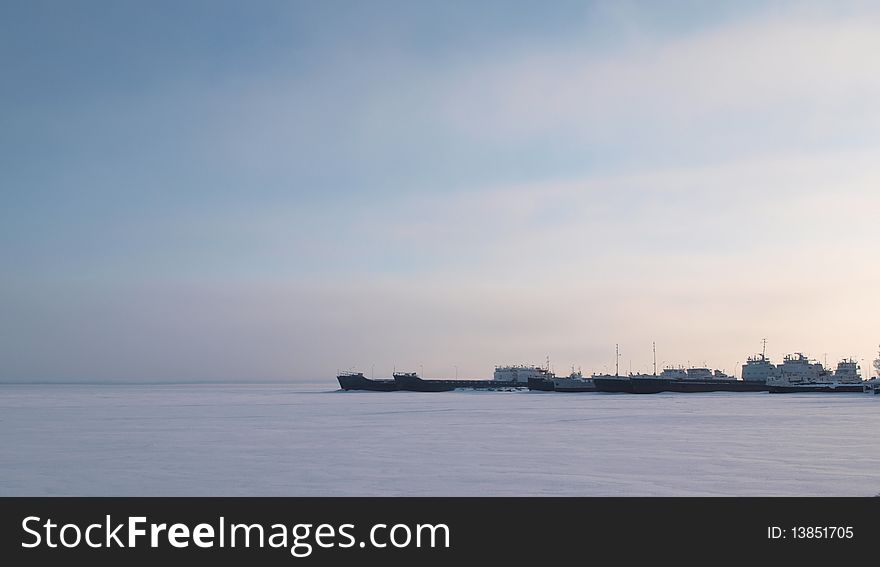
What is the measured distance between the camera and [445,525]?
10.8 metres

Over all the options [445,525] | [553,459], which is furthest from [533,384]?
[445,525]

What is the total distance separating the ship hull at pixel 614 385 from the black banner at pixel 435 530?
8647 cm

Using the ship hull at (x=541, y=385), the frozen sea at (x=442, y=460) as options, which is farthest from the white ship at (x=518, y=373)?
the frozen sea at (x=442, y=460)

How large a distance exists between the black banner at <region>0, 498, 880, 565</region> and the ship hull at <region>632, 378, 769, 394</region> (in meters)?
85.2

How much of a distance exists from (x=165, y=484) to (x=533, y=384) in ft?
353

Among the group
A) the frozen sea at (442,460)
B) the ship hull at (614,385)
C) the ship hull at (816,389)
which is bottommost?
the ship hull at (816,389)

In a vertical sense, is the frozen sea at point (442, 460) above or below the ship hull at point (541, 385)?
above

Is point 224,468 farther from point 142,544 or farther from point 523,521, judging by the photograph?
point 523,521

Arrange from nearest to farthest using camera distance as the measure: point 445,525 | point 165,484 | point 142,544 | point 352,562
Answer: point 352,562, point 142,544, point 445,525, point 165,484

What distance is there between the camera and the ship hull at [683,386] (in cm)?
9512

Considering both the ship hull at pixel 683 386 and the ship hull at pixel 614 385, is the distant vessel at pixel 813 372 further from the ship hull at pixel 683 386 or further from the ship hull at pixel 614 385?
the ship hull at pixel 614 385

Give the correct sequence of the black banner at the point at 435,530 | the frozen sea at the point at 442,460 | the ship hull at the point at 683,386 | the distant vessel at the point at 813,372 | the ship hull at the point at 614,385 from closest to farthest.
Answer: the black banner at the point at 435,530, the frozen sea at the point at 442,460, the ship hull at the point at 683,386, the ship hull at the point at 614,385, the distant vessel at the point at 813,372

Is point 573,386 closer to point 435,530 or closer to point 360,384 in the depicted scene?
point 360,384

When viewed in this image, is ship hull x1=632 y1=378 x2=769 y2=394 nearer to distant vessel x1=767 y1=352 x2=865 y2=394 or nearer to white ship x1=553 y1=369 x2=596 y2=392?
white ship x1=553 y1=369 x2=596 y2=392
